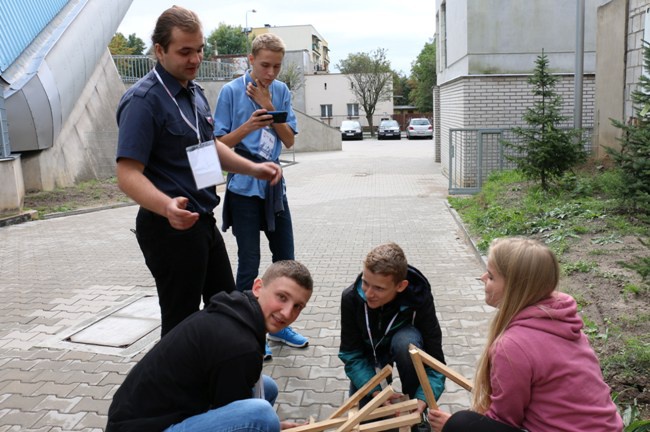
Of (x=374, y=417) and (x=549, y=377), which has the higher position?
(x=549, y=377)

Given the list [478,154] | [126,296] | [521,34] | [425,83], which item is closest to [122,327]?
[126,296]

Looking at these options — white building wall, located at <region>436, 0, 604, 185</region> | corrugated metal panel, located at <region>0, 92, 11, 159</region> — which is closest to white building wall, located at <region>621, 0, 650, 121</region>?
white building wall, located at <region>436, 0, 604, 185</region>

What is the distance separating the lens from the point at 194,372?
2.16 meters

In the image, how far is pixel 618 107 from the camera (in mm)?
10266

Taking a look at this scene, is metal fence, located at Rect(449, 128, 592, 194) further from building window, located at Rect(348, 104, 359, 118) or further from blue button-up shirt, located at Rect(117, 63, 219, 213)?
building window, located at Rect(348, 104, 359, 118)

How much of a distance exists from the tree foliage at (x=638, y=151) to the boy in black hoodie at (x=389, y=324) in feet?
6.66

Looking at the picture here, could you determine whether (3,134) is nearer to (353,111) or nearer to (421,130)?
(421,130)

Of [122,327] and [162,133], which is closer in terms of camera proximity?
[162,133]

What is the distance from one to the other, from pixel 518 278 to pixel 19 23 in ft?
47.4

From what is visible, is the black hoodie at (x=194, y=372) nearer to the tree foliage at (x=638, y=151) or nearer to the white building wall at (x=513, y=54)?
the tree foliage at (x=638, y=151)

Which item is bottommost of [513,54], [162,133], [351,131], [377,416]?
[377,416]

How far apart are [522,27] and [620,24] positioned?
3070 mm

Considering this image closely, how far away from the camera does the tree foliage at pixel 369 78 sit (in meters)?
51.2

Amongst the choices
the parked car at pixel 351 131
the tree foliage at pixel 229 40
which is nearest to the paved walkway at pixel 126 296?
the parked car at pixel 351 131
